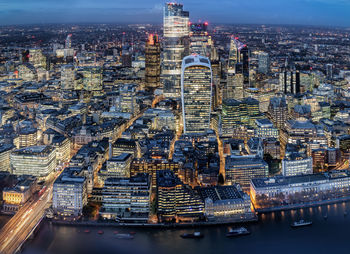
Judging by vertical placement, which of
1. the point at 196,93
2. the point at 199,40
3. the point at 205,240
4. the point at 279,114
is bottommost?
the point at 205,240

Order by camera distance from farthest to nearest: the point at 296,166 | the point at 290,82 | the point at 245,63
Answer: the point at 245,63 < the point at 290,82 < the point at 296,166

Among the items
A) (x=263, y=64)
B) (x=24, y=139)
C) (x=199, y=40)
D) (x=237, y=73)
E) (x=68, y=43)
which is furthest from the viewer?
(x=68, y=43)

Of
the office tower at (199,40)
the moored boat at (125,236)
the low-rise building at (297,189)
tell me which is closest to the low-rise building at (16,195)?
the moored boat at (125,236)

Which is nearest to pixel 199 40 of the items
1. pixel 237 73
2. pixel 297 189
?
pixel 237 73

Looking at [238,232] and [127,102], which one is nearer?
[238,232]

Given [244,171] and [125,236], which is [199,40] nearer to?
[244,171]

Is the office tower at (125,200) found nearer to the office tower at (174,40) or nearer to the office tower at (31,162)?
the office tower at (31,162)

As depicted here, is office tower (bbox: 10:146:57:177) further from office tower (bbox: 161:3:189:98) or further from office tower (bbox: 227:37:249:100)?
office tower (bbox: 161:3:189:98)
